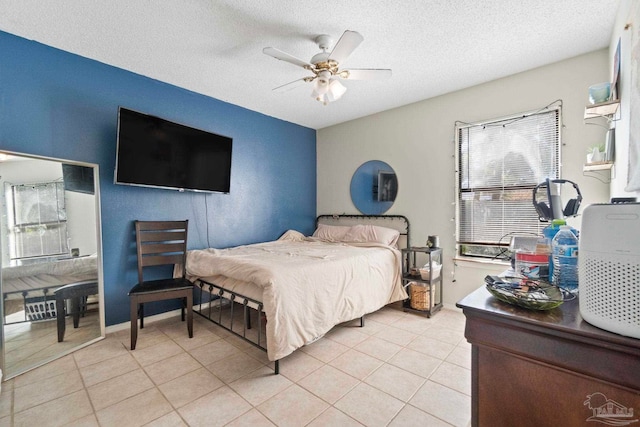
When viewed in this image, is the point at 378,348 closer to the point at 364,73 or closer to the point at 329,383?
the point at 329,383

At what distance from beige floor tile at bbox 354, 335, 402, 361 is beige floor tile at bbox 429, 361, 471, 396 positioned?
0.38m

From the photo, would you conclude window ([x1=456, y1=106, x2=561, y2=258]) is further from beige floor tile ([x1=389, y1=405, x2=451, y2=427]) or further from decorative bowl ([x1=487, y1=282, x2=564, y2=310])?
decorative bowl ([x1=487, y1=282, x2=564, y2=310])

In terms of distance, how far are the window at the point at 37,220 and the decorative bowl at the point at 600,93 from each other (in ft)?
13.6

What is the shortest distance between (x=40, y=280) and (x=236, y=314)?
5.83 feet

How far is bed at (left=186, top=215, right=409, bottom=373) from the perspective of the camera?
2033mm

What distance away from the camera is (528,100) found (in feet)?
9.32

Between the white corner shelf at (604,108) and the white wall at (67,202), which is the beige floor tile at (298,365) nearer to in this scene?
the white wall at (67,202)

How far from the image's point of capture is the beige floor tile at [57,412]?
1584 millimetres

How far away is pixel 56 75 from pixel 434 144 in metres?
Result: 3.97

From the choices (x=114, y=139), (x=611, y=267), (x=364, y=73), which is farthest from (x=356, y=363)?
(x=114, y=139)

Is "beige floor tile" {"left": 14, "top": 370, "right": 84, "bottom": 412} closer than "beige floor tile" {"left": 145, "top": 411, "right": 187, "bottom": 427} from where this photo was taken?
No

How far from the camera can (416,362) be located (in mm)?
2201

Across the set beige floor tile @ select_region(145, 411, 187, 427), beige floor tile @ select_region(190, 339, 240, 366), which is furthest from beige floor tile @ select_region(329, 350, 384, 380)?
beige floor tile @ select_region(145, 411, 187, 427)

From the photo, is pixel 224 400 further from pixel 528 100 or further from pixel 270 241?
pixel 528 100
